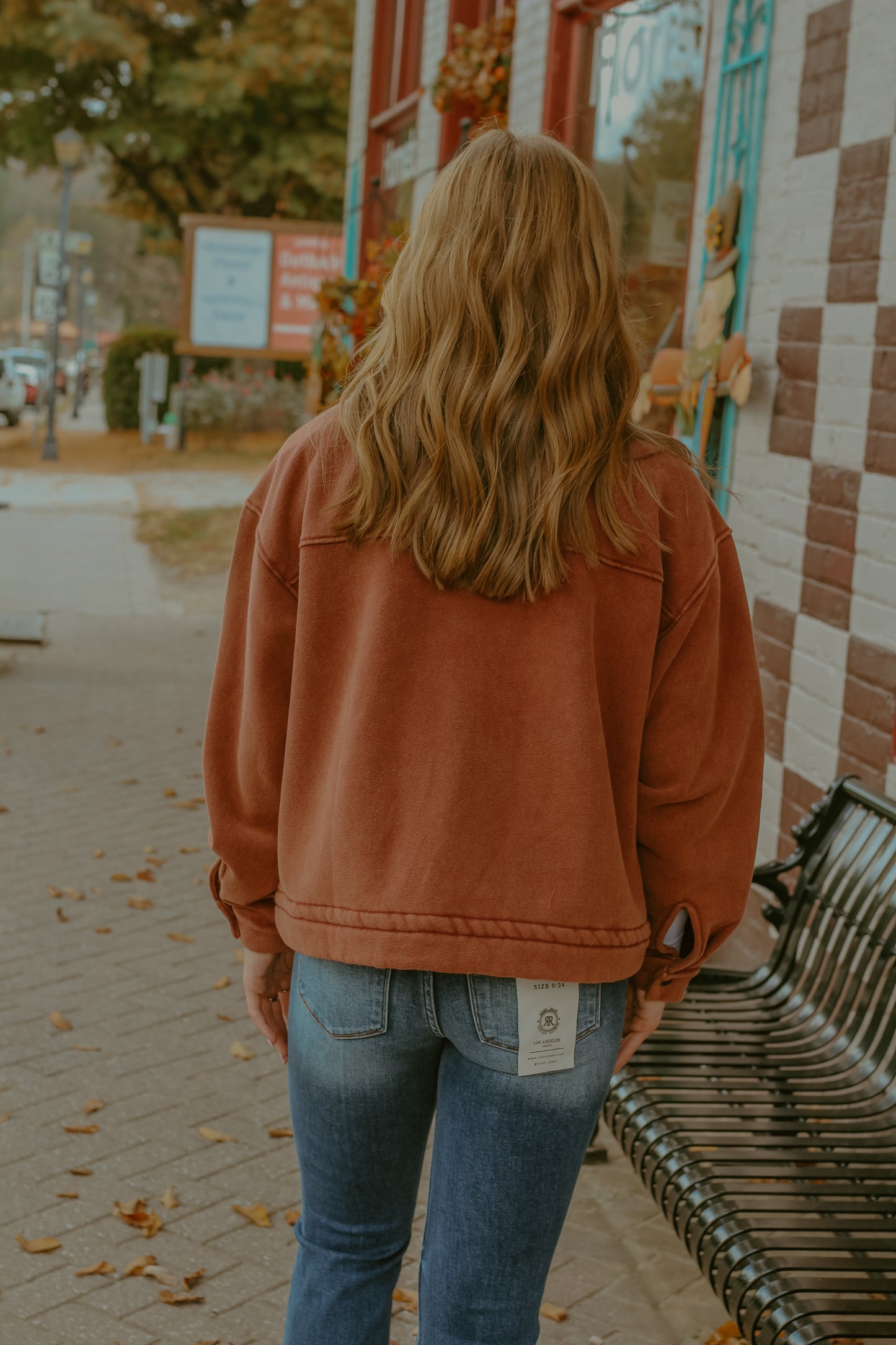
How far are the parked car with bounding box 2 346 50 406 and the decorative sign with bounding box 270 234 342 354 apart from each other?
706 inches

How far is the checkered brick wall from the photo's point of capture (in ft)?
12.9

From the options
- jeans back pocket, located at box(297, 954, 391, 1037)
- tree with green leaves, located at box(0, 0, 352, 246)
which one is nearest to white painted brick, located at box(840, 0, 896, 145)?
jeans back pocket, located at box(297, 954, 391, 1037)

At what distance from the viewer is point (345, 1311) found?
190 cm

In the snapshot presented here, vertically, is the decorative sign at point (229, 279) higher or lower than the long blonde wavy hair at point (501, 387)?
higher

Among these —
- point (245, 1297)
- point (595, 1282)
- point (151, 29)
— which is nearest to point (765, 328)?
point (595, 1282)

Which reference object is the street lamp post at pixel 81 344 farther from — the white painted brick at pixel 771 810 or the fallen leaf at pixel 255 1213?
the fallen leaf at pixel 255 1213

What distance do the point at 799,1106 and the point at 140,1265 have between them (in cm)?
143

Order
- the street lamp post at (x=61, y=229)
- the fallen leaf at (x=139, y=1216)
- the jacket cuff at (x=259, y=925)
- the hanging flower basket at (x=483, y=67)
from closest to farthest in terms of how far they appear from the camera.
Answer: the jacket cuff at (x=259, y=925), the fallen leaf at (x=139, y=1216), the hanging flower basket at (x=483, y=67), the street lamp post at (x=61, y=229)

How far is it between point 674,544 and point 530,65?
639cm

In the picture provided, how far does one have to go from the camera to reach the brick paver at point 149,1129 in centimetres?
303


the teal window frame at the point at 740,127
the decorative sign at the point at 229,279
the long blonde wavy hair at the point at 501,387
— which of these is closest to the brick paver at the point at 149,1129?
the long blonde wavy hair at the point at 501,387

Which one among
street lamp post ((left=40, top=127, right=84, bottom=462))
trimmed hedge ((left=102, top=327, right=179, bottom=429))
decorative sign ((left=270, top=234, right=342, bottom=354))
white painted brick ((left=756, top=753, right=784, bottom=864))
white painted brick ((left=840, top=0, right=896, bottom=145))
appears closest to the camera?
white painted brick ((left=840, top=0, right=896, bottom=145))

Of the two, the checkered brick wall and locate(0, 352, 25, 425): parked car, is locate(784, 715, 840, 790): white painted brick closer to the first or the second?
the checkered brick wall

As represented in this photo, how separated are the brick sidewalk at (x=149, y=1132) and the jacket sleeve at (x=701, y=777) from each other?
1423 mm
